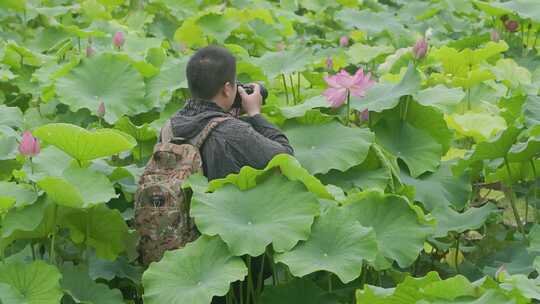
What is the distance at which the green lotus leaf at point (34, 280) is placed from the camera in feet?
10.3

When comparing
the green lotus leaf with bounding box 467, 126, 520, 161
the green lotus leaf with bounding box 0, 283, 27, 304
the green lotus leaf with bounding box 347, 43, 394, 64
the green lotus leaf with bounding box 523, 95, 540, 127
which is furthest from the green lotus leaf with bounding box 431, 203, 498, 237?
the green lotus leaf with bounding box 347, 43, 394, 64

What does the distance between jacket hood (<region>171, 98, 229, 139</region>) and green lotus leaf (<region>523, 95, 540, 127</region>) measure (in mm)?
959

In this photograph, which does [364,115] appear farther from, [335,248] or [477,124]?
[335,248]

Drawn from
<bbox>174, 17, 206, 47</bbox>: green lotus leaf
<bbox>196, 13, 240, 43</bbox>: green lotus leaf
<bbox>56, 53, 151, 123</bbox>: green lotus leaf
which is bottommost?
<bbox>174, 17, 206, 47</bbox>: green lotus leaf

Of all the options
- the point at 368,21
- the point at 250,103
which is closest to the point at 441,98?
the point at 250,103

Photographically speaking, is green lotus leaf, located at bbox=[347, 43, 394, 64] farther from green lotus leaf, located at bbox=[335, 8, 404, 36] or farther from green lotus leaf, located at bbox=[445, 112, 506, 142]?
green lotus leaf, located at bbox=[445, 112, 506, 142]

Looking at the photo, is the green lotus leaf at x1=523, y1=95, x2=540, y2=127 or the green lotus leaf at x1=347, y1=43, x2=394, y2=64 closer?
the green lotus leaf at x1=523, y1=95, x2=540, y2=127

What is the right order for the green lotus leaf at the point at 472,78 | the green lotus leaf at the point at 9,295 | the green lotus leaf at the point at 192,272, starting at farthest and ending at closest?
the green lotus leaf at the point at 472,78 → the green lotus leaf at the point at 9,295 → the green lotus leaf at the point at 192,272

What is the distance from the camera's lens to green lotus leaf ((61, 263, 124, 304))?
10.8 feet

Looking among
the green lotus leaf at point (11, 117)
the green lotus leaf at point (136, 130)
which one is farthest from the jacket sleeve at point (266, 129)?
the green lotus leaf at point (11, 117)

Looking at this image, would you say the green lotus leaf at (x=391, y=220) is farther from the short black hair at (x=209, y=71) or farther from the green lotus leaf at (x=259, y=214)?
the short black hair at (x=209, y=71)

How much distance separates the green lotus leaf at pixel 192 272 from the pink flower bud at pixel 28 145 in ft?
1.70

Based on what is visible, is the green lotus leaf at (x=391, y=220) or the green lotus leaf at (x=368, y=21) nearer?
the green lotus leaf at (x=391, y=220)

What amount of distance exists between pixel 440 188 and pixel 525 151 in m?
0.40
